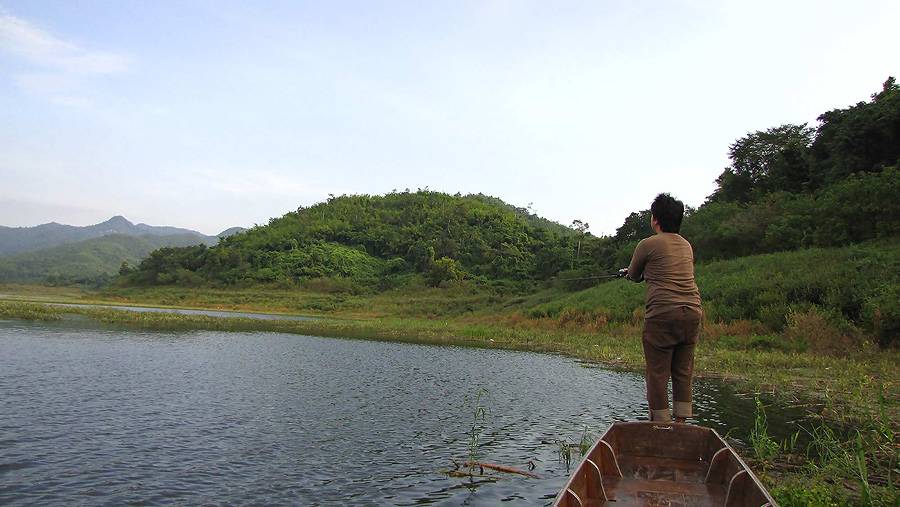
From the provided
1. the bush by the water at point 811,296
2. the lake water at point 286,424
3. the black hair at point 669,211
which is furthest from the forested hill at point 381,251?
the black hair at point 669,211

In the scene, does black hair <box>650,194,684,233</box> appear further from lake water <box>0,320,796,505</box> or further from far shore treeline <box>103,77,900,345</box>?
far shore treeline <box>103,77,900,345</box>

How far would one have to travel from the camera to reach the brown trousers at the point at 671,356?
19.7ft

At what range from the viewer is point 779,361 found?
17469 millimetres

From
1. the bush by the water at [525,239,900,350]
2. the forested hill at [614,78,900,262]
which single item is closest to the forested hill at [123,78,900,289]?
the forested hill at [614,78,900,262]

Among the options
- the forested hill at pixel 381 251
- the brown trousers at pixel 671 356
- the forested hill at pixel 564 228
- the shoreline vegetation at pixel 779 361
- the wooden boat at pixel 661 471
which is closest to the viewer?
the wooden boat at pixel 661 471

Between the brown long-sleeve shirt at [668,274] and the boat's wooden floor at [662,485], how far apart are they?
161cm

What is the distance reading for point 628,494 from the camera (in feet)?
17.5

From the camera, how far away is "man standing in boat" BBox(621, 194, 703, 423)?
6027 millimetres

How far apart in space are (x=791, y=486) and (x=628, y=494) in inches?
75.6

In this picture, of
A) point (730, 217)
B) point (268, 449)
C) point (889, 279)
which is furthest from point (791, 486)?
point (730, 217)

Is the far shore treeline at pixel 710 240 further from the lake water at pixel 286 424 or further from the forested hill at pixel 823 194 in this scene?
the lake water at pixel 286 424

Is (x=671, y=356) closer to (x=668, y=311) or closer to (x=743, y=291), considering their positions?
(x=668, y=311)

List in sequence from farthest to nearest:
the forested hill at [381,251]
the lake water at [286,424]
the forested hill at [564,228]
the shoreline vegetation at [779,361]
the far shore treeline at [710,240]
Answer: the forested hill at [381,251] → the forested hill at [564,228] → the far shore treeline at [710,240] → the lake water at [286,424] → the shoreline vegetation at [779,361]

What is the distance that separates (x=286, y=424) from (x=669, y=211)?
24.8ft
